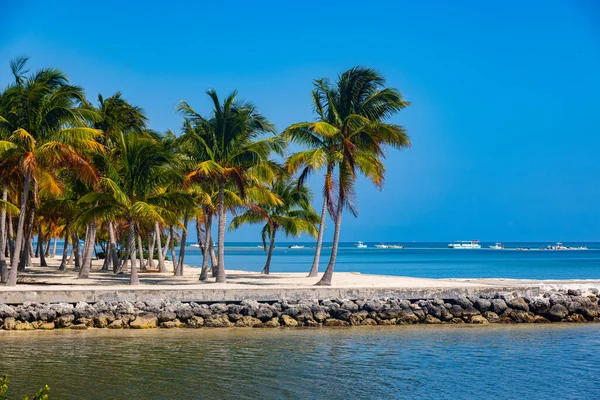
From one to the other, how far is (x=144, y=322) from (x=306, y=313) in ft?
18.5

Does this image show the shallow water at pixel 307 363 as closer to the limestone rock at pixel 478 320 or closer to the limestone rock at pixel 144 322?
the limestone rock at pixel 144 322

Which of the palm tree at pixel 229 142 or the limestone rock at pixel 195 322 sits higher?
the palm tree at pixel 229 142

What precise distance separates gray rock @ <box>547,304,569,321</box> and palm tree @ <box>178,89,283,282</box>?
13.6 metres

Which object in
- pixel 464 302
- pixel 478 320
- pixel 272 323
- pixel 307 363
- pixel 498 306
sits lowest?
pixel 307 363

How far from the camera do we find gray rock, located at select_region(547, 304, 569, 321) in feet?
86.6

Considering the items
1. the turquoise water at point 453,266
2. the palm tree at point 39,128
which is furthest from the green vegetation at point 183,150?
the turquoise water at point 453,266

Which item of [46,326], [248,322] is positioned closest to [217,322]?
[248,322]

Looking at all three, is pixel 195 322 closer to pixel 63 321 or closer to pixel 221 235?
pixel 63 321

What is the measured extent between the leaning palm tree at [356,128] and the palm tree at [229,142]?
6.66ft

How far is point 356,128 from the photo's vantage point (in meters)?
31.2

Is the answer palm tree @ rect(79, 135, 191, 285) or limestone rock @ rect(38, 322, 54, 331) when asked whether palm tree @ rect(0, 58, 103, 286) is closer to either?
palm tree @ rect(79, 135, 191, 285)

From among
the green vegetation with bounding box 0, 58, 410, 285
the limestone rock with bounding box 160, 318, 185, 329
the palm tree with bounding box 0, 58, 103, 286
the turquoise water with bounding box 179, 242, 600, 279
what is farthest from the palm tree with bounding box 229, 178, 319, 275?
the turquoise water with bounding box 179, 242, 600, 279

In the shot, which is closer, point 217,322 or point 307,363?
point 307,363

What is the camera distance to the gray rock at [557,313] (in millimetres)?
26391
